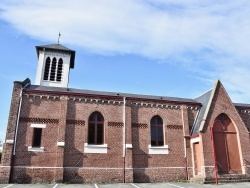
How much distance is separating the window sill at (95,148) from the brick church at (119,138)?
0.07m

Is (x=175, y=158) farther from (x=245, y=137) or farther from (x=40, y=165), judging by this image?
(x=40, y=165)

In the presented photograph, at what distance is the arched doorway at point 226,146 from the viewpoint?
1730 cm

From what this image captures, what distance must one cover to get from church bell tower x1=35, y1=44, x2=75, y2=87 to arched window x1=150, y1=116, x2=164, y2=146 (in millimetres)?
12714

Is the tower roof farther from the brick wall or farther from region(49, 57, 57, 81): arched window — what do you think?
the brick wall

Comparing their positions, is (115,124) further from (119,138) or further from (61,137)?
(61,137)

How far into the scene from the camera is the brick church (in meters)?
15.9

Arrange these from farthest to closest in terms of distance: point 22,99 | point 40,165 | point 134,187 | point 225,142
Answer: point 225,142 < point 22,99 < point 40,165 < point 134,187

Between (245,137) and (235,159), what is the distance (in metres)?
2.12

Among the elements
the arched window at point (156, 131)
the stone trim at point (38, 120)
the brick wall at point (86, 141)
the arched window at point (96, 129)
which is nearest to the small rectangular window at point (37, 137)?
the brick wall at point (86, 141)

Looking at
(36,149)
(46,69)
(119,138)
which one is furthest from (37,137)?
(46,69)

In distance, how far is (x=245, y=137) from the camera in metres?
18.5

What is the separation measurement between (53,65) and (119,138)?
14422 mm

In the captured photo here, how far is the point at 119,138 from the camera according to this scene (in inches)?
692

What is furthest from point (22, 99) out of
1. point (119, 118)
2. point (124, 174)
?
point (124, 174)
